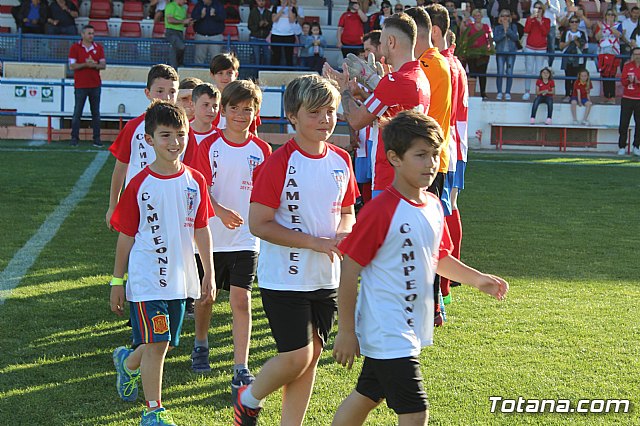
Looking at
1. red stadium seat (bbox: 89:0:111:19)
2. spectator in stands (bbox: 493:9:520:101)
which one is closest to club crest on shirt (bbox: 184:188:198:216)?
spectator in stands (bbox: 493:9:520:101)

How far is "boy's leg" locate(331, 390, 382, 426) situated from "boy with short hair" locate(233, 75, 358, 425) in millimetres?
405

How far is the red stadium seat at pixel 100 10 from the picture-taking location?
2434 cm

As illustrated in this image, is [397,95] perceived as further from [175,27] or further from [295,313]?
[175,27]

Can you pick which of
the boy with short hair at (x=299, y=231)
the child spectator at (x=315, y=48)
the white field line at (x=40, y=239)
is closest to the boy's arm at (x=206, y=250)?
the boy with short hair at (x=299, y=231)

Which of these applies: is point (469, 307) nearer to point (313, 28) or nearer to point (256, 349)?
point (256, 349)

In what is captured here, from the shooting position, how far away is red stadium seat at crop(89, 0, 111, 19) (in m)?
24.3

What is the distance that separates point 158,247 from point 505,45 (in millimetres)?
18855

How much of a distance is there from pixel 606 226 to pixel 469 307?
14.6 ft

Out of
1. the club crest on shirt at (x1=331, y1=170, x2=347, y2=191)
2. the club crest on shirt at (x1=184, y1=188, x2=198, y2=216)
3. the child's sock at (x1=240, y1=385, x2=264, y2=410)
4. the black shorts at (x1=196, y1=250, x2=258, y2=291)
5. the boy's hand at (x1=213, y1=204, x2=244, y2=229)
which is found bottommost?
the child's sock at (x1=240, y1=385, x2=264, y2=410)

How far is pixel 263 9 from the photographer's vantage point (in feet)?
73.7

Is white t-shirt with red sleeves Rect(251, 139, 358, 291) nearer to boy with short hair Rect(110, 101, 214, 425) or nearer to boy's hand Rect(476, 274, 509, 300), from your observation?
boy with short hair Rect(110, 101, 214, 425)

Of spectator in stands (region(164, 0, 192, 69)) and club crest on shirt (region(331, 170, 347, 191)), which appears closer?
club crest on shirt (region(331, 170, 347, 191))

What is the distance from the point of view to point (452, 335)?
20.4ft

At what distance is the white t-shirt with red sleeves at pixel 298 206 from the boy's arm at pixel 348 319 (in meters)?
0.56
